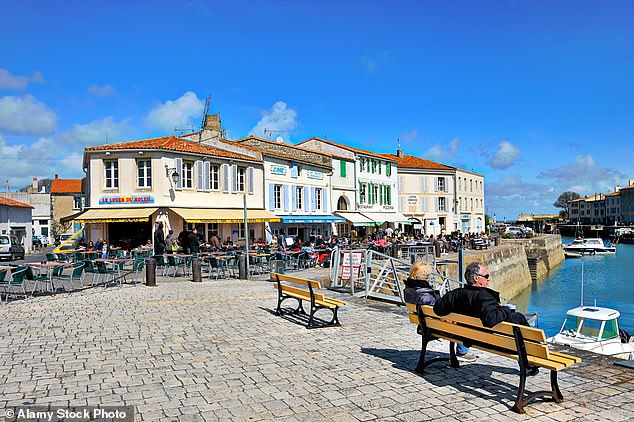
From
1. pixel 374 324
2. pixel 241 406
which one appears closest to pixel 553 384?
pixel 241 406

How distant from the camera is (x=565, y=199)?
146 meters

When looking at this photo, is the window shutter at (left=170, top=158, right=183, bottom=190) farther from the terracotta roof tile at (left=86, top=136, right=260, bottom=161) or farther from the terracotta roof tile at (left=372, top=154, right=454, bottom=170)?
the terracotta roof tile at (left=372, top=154, right=454, bottom=170)

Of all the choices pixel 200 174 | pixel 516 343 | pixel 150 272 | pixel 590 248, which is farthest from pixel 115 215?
pixel 590 248

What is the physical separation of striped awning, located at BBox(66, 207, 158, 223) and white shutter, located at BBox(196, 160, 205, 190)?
8.44ft

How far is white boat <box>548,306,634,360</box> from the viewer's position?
13430mm

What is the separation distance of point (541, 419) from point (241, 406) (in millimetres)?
2526

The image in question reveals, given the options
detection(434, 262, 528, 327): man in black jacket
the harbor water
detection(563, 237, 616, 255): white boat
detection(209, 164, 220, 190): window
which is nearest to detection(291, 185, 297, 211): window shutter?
detection(209, 164, 220, 190): window

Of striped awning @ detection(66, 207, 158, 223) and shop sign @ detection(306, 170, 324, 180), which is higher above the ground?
shop sign @ detection(306, 170, 324, 180)

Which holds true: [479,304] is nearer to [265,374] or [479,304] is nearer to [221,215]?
[265,374]

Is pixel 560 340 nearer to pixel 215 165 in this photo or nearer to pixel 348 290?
pixel 348 290

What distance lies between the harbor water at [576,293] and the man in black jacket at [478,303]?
14.1 meters

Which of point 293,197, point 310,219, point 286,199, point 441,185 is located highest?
point 441,185

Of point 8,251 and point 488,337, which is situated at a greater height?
point 8,251

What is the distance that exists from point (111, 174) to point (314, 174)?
12840 mm
